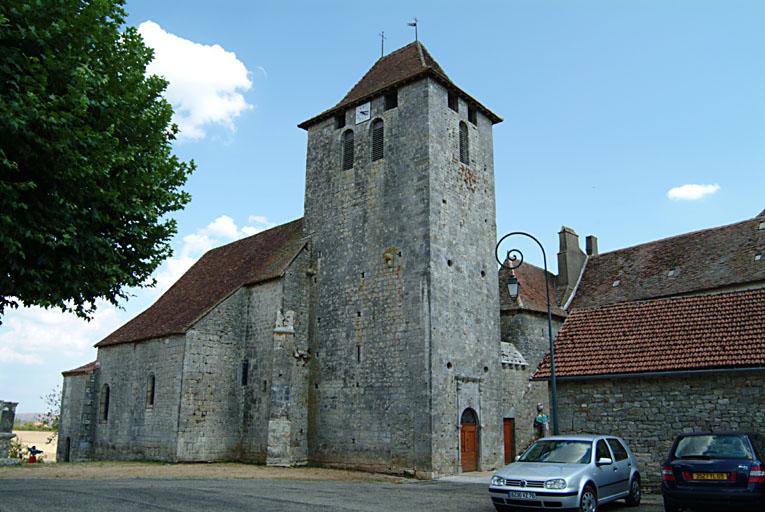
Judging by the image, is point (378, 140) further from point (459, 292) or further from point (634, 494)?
point (634, 494)

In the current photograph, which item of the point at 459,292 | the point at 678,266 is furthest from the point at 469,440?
the point at 678,266

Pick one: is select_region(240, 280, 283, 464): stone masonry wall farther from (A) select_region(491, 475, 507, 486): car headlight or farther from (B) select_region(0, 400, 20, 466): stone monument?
(A) select_region(491, 475, 507, 486): car headlight

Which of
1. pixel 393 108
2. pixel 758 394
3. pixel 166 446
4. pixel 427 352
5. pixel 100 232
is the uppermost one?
pixel 393 108

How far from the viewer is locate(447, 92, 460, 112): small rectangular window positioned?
24.7m

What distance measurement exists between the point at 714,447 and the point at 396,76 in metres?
18.4

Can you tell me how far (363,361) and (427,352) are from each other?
9.39ft

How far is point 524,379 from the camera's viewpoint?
26422mm

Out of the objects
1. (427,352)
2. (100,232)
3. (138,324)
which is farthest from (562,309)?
(100,232)

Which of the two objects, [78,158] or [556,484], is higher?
[78,158]

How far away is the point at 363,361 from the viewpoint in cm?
2262

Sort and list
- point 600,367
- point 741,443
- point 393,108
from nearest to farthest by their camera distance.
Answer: point 741,443, point 600,367, point 393,108

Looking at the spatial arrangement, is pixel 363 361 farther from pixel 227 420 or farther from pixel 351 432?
pixel 227 420

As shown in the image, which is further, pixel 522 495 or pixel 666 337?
pixel 666 337

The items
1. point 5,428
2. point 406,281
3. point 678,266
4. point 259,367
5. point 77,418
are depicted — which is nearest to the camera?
point 406,281
